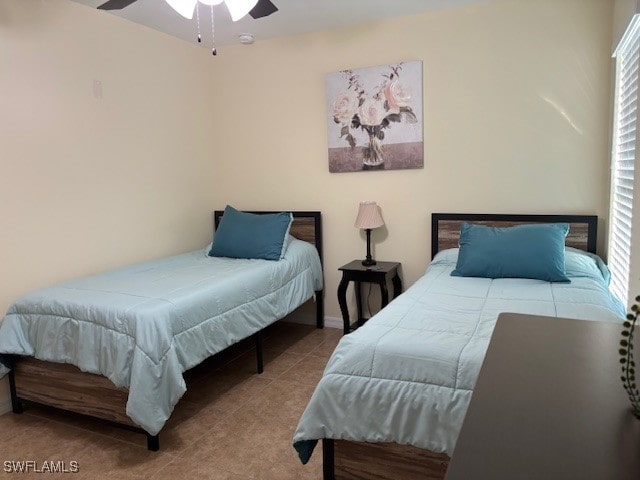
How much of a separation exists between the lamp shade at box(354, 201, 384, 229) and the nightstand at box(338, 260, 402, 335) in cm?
32

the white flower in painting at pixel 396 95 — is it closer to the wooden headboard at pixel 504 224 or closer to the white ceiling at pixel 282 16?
the white ceiling at pixel 282 16

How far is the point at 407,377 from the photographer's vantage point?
175 centimetres

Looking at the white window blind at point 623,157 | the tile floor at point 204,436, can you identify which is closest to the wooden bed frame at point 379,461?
the tile floor at point 204,436

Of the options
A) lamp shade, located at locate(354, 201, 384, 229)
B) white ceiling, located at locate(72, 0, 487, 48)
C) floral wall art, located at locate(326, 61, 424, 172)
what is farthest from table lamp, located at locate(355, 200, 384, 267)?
white ceiling, located at locate(72, 0, 487, 48)

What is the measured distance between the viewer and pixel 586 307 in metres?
2.26

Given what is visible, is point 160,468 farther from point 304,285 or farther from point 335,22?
point 335,22

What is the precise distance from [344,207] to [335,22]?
146cm

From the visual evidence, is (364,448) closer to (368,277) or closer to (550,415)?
(550,415)

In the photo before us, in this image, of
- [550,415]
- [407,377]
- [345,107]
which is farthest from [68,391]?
[345,107]

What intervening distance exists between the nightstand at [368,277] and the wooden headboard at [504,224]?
0.35 metres

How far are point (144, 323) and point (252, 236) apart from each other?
150cm

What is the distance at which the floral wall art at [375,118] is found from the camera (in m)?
3.70

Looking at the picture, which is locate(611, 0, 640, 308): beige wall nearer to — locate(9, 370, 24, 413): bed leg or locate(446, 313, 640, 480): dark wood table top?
locate(446, 313, 640, 480): dark wood table top

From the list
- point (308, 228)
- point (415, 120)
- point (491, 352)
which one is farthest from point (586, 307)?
point (308, 228)
